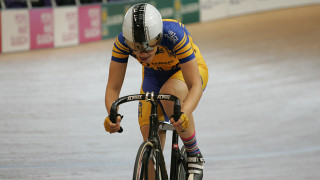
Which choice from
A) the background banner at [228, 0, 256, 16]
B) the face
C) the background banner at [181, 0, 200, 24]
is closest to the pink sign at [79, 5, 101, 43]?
the background banner at [181, 0, 200, 24]

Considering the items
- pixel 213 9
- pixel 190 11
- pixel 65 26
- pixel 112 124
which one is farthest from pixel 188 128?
pixel 213 9

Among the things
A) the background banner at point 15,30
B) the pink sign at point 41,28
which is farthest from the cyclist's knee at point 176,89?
the pink sign at point 41,28

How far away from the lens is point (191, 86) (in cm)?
312

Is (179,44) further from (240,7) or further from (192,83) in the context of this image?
(240,7)

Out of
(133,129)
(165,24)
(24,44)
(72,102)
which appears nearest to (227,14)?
(24,44)

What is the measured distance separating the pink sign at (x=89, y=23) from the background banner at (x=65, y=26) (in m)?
0.15

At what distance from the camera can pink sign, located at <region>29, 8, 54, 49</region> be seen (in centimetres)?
1185

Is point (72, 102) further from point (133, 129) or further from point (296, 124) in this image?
point (296, 124)

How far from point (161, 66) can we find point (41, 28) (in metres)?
8.94

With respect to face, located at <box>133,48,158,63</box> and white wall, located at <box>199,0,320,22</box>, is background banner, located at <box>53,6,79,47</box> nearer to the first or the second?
white wall, located at <box>199,0,320,22</box>

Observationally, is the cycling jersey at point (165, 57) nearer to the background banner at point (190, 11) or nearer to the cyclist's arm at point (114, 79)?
the cyclist's arm at point (114, 79)

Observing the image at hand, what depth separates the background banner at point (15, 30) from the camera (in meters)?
11.4

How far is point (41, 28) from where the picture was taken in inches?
472

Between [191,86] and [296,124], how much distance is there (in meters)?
3.55
